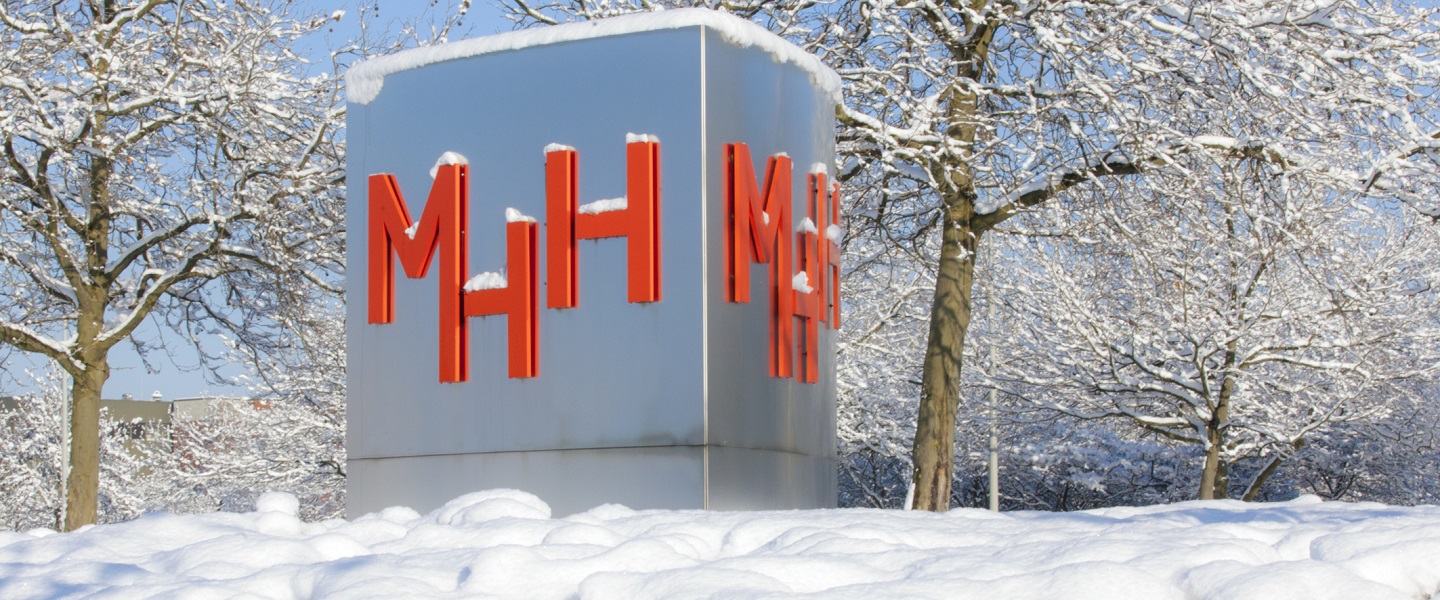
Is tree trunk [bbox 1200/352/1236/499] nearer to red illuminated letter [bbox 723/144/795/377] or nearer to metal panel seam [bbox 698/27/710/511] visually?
red illuminated letter [bbox 723/144/795/377]

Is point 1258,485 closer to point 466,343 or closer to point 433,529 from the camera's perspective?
point 466,343

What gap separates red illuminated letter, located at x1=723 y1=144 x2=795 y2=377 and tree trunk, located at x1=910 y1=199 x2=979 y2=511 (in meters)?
3.42

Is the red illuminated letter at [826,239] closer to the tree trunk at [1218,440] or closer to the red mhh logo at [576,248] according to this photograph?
the red mhh logo at [576,248]

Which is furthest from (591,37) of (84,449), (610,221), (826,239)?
(84,449)

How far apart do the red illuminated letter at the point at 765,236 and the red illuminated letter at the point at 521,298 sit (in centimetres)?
Result: 87

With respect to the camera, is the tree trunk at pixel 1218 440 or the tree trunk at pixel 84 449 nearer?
the tree trunk at pixel 84 449

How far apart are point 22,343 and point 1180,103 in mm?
8843

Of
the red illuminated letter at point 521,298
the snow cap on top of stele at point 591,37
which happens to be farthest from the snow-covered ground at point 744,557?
the snow cap on top of stele at point 591,37

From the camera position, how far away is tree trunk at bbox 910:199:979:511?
382 inches

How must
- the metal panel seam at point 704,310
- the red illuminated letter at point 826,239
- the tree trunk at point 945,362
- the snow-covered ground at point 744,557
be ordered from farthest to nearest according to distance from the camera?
the tree trunk at point 945,362
the red illuminated letter at point 826,239
the metal panel seam at point 704,310
the snow-covered ground at point 744,557

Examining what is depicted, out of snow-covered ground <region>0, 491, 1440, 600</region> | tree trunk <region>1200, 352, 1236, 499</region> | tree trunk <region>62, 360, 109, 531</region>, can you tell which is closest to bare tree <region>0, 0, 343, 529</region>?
tree trunk <region>62, 360, 109, 531</region>

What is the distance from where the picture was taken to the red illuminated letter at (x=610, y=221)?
5.95 metres

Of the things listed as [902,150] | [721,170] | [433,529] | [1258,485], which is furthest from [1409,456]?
[433,529]

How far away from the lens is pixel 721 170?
6055 mm
